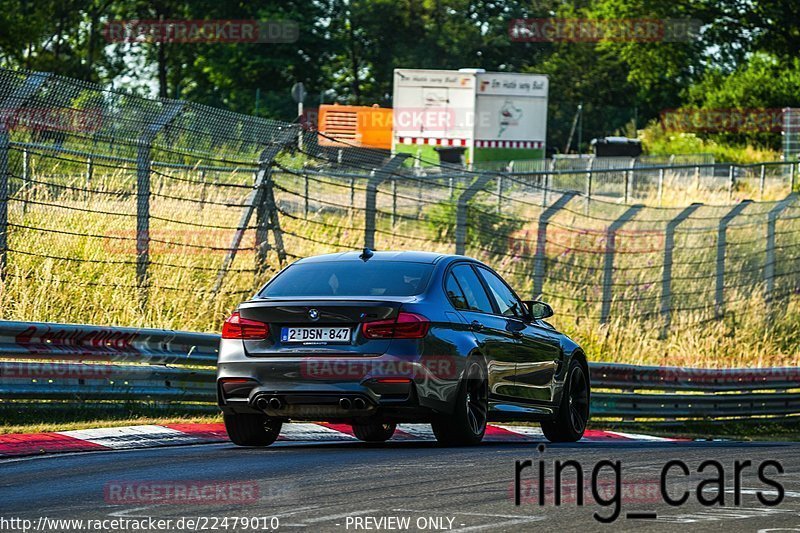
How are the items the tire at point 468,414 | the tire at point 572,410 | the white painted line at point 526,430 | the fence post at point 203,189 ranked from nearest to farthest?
the tire at point 468,414 → the tire at point 572,410 → the white painted line at point 526,430 → the fence post at point 203,189

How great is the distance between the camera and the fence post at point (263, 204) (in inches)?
651

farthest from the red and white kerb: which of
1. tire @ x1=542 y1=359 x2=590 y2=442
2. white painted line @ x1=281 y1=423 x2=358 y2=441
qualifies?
white painted line @ x1=281 y1=423 x2=358 y2=441

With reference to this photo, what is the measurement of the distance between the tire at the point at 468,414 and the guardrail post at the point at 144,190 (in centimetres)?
524

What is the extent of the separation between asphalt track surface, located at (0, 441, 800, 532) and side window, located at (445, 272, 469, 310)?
3.38 feet

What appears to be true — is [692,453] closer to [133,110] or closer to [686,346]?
[133,110]

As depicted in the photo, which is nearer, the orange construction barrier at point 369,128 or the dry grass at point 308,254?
the dry grass at point 308,254

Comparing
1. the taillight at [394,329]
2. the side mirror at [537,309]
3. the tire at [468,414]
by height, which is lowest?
the tire at [468,414]

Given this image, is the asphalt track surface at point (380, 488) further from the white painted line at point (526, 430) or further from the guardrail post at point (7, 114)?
the guardrail post at point (7, 114)

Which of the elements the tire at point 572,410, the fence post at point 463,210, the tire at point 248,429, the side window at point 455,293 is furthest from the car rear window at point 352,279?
the fence post at point 463,210

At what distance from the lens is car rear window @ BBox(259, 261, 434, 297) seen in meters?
11.0

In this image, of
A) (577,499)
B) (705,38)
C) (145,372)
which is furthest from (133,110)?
(705,38)

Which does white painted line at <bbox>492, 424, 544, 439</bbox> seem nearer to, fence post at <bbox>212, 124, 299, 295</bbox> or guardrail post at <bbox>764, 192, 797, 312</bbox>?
fence post at <bbox>212, 124, 299, 295</bbox>

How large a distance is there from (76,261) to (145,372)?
128 inches

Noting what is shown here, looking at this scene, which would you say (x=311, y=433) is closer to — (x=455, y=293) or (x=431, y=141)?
(x=455, y=293)
